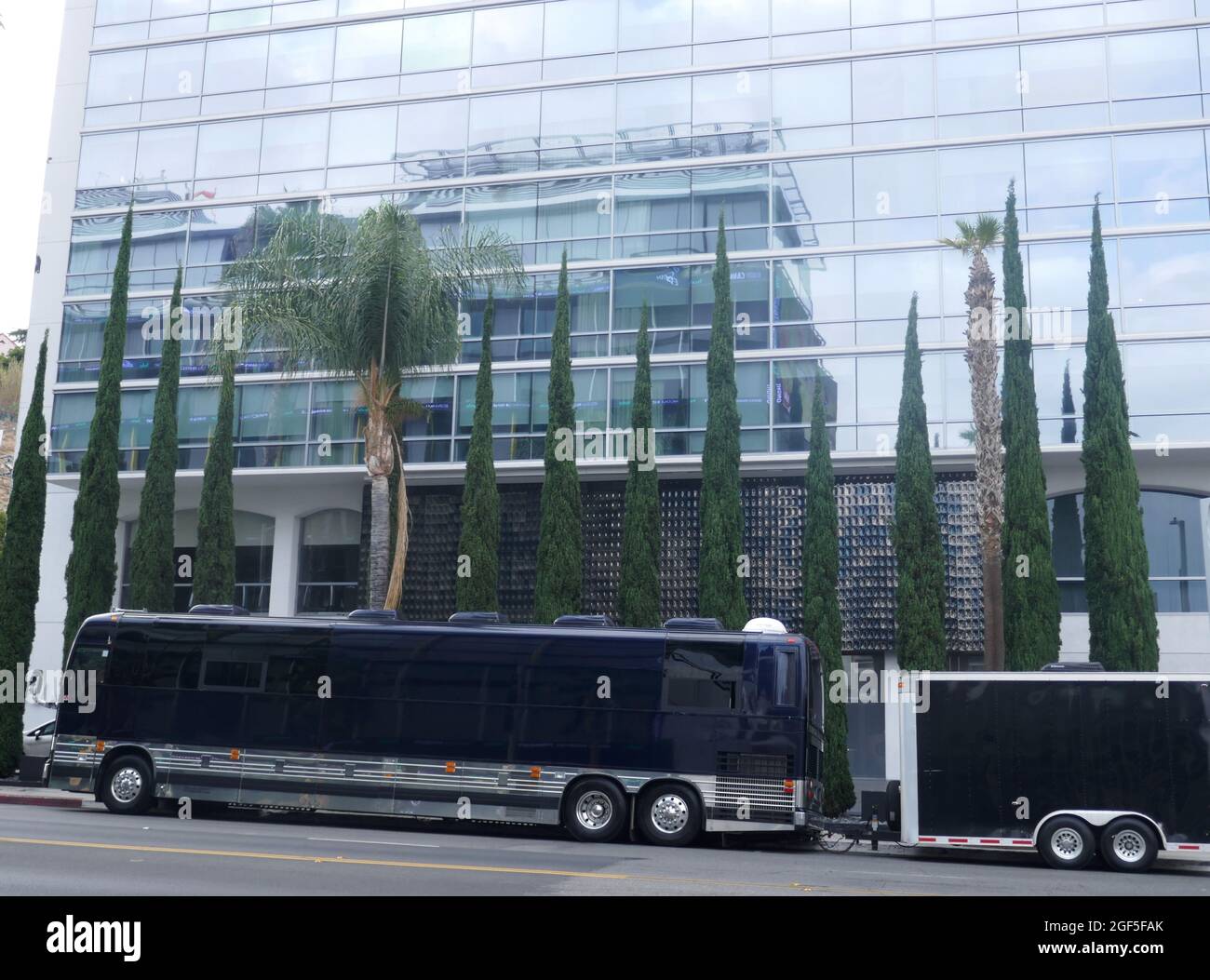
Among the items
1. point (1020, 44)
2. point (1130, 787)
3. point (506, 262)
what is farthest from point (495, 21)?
point (1130, 787)

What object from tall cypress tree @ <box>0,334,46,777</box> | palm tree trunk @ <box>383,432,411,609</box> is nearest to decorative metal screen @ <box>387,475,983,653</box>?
palm tree trunk @ <box>383,432,411,609</box>

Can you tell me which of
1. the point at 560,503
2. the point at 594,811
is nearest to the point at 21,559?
the point at 560,503

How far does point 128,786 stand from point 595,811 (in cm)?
783

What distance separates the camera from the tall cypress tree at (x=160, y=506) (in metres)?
29.3

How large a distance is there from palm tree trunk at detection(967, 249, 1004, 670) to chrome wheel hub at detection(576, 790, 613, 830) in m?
10.0

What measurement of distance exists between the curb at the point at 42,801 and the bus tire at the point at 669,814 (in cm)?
1073

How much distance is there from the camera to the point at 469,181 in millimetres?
31297

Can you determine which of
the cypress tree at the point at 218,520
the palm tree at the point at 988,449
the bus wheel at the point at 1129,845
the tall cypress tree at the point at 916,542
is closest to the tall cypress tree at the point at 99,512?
the cypress tree at the point at 218,520

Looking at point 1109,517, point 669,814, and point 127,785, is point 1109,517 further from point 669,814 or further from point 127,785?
point 127,785

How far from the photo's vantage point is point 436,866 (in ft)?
40.8

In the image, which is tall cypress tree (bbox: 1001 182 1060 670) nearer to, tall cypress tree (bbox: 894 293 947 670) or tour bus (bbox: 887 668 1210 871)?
tall cypress tree (bbox: 894 293 947 670)

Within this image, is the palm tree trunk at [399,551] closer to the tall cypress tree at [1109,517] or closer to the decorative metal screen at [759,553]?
the decorative metal screen at [759,553]

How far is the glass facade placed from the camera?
27.4 meters

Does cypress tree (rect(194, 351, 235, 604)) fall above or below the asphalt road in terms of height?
above
